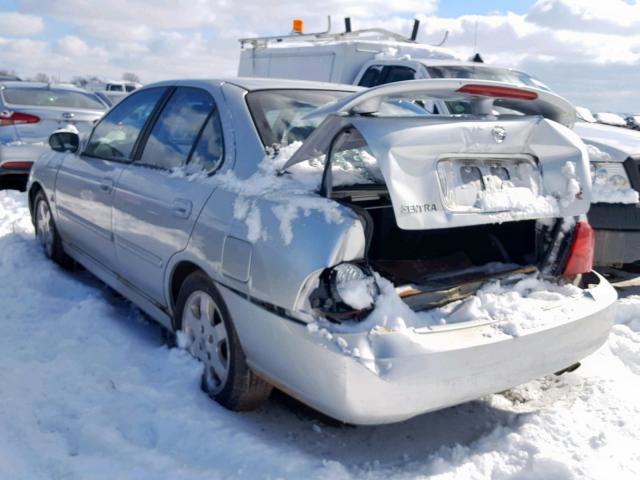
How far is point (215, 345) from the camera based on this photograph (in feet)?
10.8

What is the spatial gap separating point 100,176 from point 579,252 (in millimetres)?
2960

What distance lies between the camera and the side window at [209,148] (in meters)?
3.40

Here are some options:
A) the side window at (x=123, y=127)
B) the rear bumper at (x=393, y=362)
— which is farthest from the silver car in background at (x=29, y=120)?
the rear bumper at (x=393, y=362)

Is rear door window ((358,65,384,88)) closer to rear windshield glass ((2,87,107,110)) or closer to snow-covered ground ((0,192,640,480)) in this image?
rear windshield glass ((2,87,107,110))

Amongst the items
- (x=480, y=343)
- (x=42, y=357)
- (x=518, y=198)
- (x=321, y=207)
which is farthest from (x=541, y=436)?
(x=42, y=357)

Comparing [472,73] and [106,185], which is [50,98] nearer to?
[472,73]

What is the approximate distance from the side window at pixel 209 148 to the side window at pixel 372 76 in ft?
17.0

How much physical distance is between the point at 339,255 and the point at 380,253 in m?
1.01

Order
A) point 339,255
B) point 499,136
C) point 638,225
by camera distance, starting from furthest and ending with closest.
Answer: point 638,225 → point 499,136 → point 339,255

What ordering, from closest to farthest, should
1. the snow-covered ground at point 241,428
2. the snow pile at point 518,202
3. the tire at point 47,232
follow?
1. the snow-covered ground at point 241,428
2. the snow pile at point 518,202
3. the tire at point 47,232

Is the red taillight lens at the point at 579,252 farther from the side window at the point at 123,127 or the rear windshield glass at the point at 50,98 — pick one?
the rear windshield glass at the point at 50,98

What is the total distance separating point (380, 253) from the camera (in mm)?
3572

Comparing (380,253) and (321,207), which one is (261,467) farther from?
(380,253)

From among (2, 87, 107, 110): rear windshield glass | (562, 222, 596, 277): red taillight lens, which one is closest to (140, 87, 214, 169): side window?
(562, 222, 596, 277): red taillight lens
